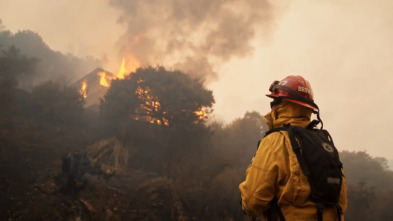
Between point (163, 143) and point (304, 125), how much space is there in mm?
20687

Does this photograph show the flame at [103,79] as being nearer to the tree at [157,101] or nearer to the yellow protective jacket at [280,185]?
the tree at [157,101]

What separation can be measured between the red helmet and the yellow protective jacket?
446mm

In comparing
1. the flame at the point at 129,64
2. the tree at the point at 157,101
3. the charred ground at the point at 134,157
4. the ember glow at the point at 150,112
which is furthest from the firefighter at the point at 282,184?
the flame at the point at 129,64

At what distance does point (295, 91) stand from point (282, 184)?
963 mm

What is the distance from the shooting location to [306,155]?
224 centimetres

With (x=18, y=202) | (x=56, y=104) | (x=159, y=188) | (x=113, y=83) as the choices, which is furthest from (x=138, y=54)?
(x=18, y=202)

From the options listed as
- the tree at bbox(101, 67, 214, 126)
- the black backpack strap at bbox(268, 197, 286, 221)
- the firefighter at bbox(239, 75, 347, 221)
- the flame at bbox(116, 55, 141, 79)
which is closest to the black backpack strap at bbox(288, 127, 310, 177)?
the firefighter at bbox(239, 75, 347, 221)

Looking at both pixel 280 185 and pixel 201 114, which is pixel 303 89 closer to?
pixel 280 185

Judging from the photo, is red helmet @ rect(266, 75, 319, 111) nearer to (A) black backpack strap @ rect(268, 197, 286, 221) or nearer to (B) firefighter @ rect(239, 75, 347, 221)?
(B) firefighter @ rect(239, 75, 347, 221)

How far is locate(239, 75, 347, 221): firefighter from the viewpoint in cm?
220

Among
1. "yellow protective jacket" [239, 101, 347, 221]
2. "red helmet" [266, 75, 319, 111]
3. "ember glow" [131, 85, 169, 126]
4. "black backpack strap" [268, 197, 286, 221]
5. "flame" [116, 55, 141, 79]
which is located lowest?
"black backpack strap" [268, 197, 286, 221]

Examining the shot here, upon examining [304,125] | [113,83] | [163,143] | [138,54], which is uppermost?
[138,54]

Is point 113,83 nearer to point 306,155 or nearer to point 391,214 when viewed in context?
point 391,214

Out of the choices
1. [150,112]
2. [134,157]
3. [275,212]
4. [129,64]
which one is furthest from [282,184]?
[129,64]
